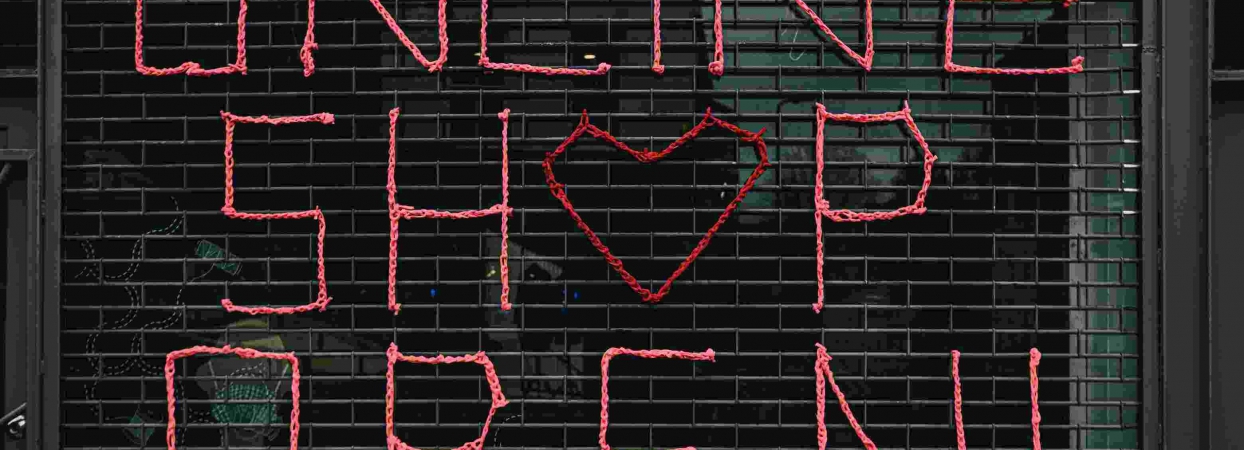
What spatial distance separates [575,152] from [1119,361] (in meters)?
1.36

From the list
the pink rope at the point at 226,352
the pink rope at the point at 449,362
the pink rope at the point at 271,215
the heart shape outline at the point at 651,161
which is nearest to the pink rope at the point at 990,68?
the heart shape outline at the point at 651,161

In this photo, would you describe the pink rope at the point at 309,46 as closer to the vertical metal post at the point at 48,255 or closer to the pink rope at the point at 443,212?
the pink rope at the point at 443,212

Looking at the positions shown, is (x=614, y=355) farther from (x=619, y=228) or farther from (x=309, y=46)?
(x=309, y=46)

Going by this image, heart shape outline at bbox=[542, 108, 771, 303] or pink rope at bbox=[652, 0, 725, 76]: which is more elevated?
pink rope at bbox=[652, 0, 725, 76]

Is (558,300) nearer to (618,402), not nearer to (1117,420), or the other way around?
(618,402)

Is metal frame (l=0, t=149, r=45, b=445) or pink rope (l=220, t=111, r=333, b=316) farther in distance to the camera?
metal frame (l=0, t=149, r=45, b=445)

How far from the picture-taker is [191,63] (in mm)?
1466

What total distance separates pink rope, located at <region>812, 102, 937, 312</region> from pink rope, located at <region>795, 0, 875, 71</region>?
0.12 metres

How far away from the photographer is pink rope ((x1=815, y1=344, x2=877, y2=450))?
1450mm

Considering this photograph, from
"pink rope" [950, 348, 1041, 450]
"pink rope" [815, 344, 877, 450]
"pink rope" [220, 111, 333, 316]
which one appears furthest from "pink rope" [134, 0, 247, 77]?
"pink rope" [950, 348, 1041, 450]

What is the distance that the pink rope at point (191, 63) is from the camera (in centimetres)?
147

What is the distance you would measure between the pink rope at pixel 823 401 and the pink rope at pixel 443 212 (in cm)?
73

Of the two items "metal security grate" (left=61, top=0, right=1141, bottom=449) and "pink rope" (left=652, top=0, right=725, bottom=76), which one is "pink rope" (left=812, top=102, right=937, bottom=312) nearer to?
"metal security grate" (left=61, top=0, right=1141, bottom=449)

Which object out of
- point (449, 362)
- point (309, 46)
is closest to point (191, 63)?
point (309, 46)
